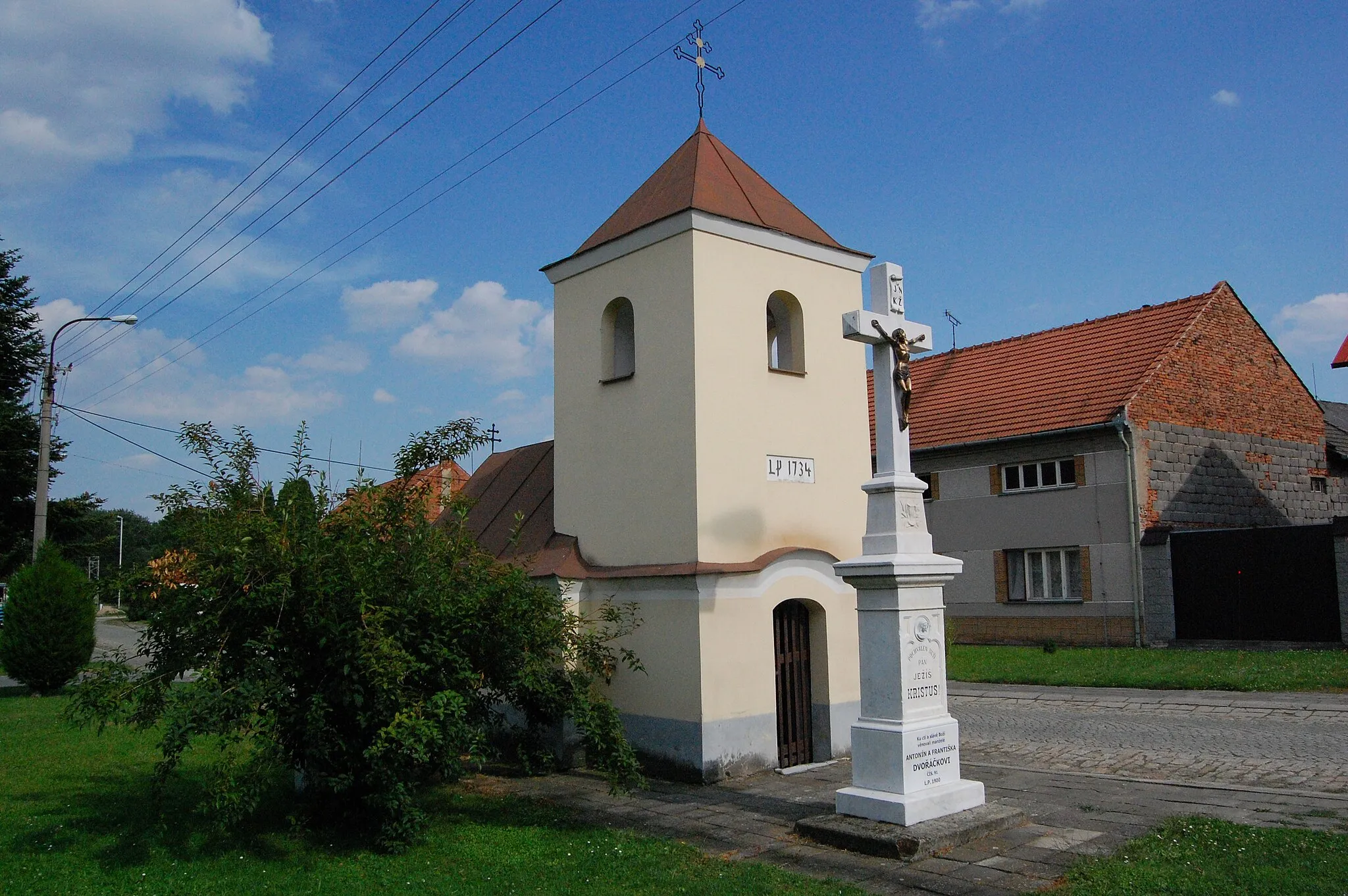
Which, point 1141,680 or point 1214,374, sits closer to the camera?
point 1141,680

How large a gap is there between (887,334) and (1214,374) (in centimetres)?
1828

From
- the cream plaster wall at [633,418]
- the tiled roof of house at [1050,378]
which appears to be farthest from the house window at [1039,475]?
the cream plaster wall at [633,418]

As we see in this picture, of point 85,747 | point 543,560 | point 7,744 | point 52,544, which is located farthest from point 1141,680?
point 52,544

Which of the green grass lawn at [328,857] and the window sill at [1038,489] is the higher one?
the window sill at [1038,489]

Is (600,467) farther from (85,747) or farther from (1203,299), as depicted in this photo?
(1203,299)

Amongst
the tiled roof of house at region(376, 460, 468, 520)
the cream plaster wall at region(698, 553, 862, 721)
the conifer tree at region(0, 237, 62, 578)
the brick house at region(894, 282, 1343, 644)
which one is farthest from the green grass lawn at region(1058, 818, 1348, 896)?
the conifer tree at region(0, 237, 62, 578)

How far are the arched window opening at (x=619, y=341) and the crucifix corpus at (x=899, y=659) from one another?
3.70 m

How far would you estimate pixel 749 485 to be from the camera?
10.4 metres

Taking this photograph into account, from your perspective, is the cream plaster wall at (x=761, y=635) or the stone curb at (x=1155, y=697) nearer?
the cream plaster wall at (x=761, y=635)

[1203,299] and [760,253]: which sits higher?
[1203,299]

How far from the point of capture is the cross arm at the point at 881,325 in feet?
27.2

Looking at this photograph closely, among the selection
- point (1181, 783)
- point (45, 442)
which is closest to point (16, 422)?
point (45, 442)

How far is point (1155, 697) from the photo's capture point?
49.5 ft

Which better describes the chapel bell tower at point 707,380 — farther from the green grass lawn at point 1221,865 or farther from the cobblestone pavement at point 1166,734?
the green grass lawn at point 1221,865
